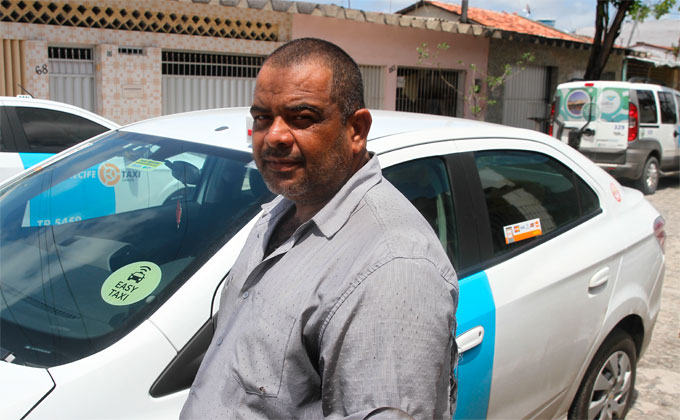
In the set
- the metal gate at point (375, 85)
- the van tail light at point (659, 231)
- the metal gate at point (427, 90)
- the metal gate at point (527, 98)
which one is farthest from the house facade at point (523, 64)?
the van tail light at point (659, 231)

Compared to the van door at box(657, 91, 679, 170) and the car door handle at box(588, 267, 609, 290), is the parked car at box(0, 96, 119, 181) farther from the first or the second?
the van door at box(657, 91, 679, 170)

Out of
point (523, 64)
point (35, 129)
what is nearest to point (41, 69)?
point (35, 129)

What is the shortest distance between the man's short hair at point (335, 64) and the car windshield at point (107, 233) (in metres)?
0.75

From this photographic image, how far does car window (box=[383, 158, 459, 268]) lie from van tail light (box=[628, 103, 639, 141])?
10292mm

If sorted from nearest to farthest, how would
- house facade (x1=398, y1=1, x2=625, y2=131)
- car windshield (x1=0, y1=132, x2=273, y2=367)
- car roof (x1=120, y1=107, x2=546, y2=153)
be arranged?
car windshield (x1=0, y1=132, x2=273, y2=367), car roof (x1=120, y1=107, x2=546, y2=153), house facade (x1=398, y1=1, x2=625, y2=131)

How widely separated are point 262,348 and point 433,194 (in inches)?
56.5

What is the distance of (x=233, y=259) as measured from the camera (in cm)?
189

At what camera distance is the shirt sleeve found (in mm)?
1103

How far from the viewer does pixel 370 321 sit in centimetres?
112

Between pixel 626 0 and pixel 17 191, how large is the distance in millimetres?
15581

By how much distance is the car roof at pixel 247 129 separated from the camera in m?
2.40

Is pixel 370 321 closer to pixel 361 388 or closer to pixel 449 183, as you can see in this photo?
pixel 361 388

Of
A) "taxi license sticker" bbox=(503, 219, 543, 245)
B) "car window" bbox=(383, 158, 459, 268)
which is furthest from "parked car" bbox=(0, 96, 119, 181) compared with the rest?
"taxi license sticker" bbox=(503, 219, 543, 245)

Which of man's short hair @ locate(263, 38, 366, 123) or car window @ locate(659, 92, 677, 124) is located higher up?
man's short hair @ locate(263, 38, 366, 123)
